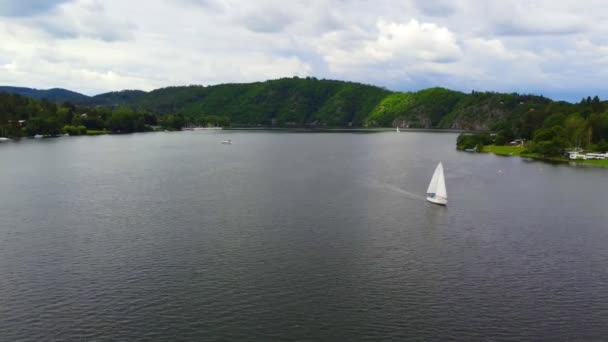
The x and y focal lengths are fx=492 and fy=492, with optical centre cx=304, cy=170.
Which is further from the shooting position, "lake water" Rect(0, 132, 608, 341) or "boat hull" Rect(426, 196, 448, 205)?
"boat hull" Rect(426, 196, 448, 205)

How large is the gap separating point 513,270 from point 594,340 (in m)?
16.6

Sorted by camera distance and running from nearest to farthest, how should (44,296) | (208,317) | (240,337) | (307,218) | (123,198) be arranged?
(240,337)
(208,317)
(44,296)
(307,218)
(123,198)

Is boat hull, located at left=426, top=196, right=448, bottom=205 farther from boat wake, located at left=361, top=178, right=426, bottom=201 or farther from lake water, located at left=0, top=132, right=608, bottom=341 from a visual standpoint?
boat wake, located at left=361, top=178, right=426, bottom=201

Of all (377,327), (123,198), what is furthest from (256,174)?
(377,327)

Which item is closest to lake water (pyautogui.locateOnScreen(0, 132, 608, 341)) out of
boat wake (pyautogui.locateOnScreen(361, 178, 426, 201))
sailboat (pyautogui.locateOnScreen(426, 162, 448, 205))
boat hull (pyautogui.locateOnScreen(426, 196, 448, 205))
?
boat wake (pyautogui.locateOnScreen(361, 178, 426, 201))

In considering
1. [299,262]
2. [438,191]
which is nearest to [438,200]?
[438,191]

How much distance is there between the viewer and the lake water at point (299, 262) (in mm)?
44781

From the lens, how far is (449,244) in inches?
2719

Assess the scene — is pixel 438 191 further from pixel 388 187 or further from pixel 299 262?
pixel 299 262

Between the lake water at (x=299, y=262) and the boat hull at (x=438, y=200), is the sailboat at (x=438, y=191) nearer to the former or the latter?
the boat hull at (x=438, y=200)

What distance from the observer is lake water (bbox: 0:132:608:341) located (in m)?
44.8

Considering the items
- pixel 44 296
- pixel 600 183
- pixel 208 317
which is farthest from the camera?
pixel 600 183

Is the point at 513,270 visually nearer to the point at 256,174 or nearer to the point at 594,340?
the point at 594,340

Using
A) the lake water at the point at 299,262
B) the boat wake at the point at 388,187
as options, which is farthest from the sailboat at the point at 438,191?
the boat wake at the point at 388,187
